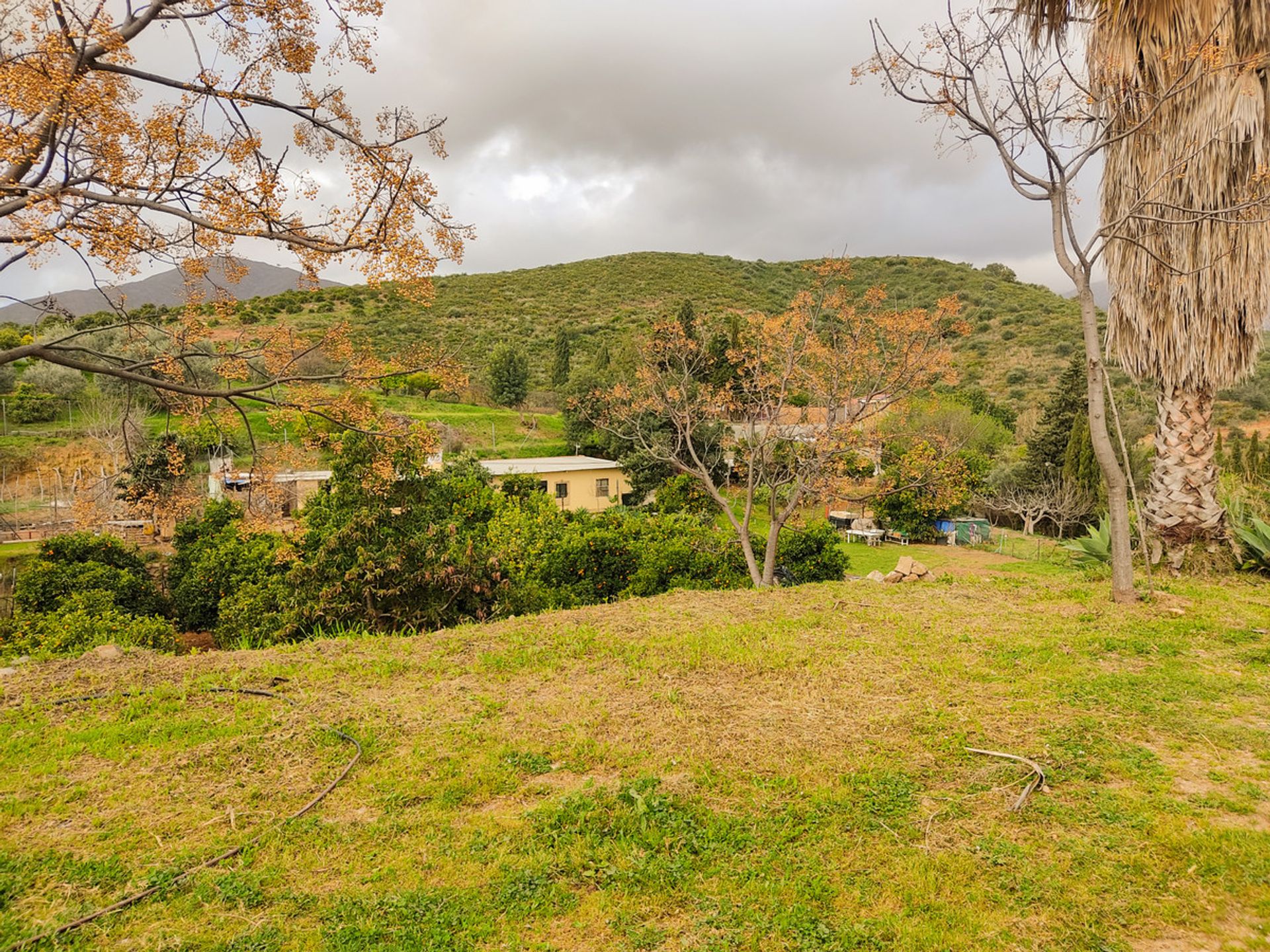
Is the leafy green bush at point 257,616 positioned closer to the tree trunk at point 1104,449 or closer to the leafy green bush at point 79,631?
the leafy green bush at point 79,631

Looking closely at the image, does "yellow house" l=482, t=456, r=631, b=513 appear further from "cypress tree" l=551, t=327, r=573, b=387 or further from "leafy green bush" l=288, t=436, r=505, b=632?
"leafy green bush" l=288, t=436, r=505, b=632

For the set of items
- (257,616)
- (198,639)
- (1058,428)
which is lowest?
(198,639)

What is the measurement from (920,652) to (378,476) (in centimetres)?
574

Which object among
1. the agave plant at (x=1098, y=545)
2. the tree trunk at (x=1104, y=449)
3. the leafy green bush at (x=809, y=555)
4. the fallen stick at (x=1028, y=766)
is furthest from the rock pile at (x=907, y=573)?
the fallen stick at (x=1028, y=766)

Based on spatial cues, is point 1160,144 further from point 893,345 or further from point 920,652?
point 920,652

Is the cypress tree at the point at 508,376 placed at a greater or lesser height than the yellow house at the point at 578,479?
greater

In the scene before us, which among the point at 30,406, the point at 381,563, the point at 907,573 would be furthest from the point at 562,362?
the point at 381,563

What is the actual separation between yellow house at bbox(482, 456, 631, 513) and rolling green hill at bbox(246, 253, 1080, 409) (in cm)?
848

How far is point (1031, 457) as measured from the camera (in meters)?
27.3

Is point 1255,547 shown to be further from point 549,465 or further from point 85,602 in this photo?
point 549,465

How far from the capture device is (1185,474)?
797 cm

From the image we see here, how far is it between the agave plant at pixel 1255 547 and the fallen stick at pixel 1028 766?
6.91 m

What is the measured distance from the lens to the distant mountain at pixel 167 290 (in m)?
4.95

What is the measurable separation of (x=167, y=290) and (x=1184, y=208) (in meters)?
9.50
